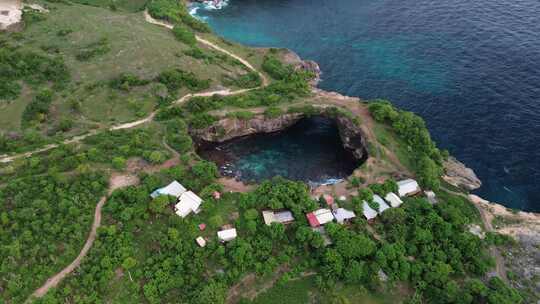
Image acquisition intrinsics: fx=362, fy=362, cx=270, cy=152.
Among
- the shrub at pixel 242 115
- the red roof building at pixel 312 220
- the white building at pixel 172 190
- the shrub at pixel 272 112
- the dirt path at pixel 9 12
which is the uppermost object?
the dirt path at pixel 9 12

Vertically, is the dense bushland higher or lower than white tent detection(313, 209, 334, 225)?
higher

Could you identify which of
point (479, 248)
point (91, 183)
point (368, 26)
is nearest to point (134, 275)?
point (91, 183)

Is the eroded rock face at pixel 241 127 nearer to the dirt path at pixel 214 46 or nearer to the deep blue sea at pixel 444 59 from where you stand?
the dirt path at pixel 214 46

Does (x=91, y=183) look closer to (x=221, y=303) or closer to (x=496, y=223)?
(x=221, y=303)

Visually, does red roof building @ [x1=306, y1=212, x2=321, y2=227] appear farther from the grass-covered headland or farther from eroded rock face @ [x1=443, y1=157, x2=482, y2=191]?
eroded rock face @ [x1=443, y1=157, x2=482, y2=191]

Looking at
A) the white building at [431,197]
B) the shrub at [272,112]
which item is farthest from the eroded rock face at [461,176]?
the shrub at [272,112]

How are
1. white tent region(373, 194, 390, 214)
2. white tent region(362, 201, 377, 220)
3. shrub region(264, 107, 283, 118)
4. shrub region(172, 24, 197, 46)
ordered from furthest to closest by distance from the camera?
shrub region(172, 24, 197, 46) → shrub region(264, 107, 283, 118) → white tent region(373, 194, 390, 214) → white tent region(362, 201, 377, 220)

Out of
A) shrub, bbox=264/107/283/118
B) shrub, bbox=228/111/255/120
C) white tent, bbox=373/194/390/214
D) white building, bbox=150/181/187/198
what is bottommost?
white building, bbox=150/181/187/198

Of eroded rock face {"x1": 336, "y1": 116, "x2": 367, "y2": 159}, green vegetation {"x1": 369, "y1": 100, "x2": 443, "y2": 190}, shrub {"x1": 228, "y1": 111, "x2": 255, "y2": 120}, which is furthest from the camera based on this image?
shrub {"x1": 228, "y1": 111, "x2": 255, "y2": 120}

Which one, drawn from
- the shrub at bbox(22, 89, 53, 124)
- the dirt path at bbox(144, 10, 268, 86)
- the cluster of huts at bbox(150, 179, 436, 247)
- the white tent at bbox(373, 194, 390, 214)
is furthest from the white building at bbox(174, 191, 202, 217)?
the dirt path at bbox(144, 10, 268, 86)
